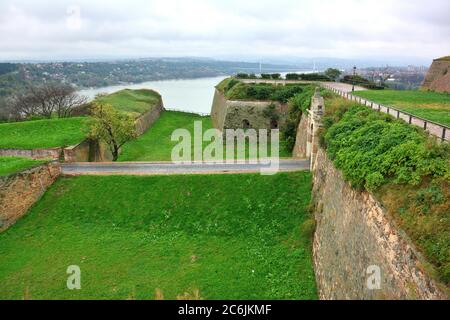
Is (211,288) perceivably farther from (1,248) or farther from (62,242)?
(1,248)

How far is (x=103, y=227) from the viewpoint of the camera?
1520cm

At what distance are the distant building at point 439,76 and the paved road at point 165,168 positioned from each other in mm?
17760

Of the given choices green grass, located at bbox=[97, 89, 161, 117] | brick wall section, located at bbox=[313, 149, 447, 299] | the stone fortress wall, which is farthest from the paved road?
green grass, located at bbox=[97, 89, 161, 117]

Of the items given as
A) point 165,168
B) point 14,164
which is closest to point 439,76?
point 165,168

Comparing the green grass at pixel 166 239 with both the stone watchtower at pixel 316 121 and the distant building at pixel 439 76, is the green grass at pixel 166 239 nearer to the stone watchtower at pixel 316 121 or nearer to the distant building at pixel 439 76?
the stone watchtower at pixel 316 121

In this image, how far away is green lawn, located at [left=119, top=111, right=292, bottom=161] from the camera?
2553cm

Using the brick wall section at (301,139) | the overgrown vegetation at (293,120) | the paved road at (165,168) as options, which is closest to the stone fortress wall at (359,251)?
the paved road at (165,168)

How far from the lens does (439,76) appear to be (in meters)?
30.5

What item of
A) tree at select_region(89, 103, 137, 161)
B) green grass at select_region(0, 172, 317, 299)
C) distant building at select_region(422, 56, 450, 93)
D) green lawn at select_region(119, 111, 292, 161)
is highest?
distant building at select_region(422, 56, 450, 93)

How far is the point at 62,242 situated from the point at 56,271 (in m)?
1.81

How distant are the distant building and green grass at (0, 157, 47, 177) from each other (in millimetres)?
28674

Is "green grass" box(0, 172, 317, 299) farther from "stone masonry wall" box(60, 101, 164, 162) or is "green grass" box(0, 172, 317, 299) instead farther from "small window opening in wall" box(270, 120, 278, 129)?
"small window opening in wall" box(270, 120, 278, 129)

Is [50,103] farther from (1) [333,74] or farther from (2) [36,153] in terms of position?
(1) [333,74]

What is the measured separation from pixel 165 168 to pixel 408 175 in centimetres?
1225
